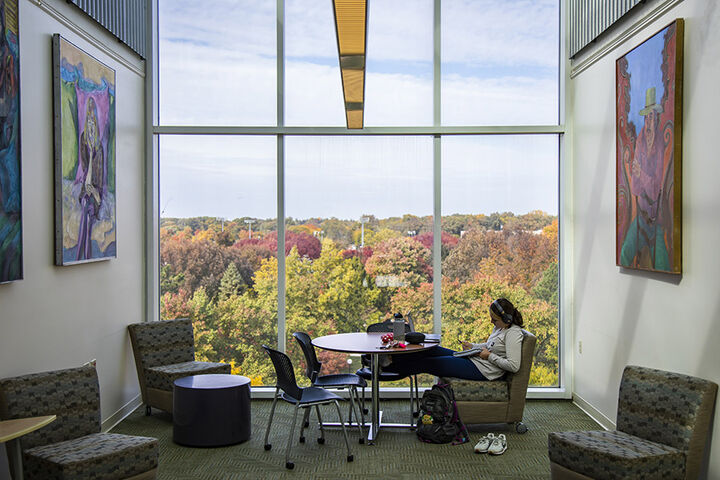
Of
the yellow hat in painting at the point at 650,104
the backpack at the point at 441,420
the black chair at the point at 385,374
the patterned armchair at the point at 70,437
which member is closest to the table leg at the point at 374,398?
the black chair at the point at 385,374

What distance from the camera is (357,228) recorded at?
288 inches

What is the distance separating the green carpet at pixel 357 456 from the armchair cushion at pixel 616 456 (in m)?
0.61

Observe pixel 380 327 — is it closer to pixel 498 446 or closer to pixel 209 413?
pixel 498 446

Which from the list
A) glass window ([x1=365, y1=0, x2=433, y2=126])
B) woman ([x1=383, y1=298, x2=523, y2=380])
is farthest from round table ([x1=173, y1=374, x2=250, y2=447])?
glass window ([x1=365, y1=0, x2=433, y2=126])

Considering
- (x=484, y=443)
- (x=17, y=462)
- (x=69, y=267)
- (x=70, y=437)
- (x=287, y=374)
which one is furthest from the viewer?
(x=484, y=443)

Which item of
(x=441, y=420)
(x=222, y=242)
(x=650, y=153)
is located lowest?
(x=441, y=420)

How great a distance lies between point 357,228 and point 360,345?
1.90 meters

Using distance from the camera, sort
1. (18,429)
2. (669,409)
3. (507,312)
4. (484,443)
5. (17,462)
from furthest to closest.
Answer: (507,312)
(484,443)
(669,409)
(17,462)
(18,429)

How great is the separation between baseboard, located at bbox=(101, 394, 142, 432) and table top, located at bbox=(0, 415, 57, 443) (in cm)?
230

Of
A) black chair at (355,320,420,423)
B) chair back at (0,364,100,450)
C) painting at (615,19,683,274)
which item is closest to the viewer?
chair back at (0,364,100,450)

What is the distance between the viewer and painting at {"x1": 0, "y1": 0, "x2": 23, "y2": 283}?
4.15m

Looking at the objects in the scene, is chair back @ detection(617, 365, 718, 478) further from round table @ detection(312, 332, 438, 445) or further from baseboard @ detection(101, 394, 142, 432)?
baseboard @ detection(101, 394, 142, 432)

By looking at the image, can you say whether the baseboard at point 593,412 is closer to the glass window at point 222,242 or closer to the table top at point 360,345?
the table top at point 360,345

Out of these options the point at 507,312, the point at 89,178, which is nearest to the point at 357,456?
the point at 507,312
